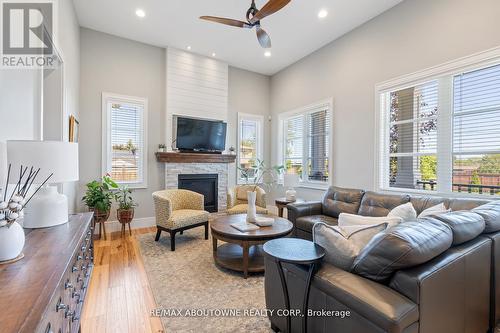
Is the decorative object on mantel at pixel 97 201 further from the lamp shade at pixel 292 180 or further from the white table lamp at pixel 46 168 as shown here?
the lamp shade at pixel 292 180

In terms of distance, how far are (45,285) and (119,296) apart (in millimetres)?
1758

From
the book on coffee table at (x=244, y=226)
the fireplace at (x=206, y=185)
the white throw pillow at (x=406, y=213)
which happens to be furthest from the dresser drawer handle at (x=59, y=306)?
the fireplace at (x=206, y=185)

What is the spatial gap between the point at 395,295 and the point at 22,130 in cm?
286

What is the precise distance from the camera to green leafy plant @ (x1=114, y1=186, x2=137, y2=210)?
4.31m

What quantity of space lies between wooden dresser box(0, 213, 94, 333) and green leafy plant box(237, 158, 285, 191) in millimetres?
4680

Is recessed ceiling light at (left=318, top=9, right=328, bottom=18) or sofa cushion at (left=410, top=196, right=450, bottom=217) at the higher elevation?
recessed ceiling light at (left=318, top=9, right=328, bottom=18)

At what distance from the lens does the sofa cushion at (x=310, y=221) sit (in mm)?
3532

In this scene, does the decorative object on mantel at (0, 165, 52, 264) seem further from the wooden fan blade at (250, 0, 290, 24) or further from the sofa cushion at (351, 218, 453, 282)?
the wooden fan blade at (250, 0, 290, 24)

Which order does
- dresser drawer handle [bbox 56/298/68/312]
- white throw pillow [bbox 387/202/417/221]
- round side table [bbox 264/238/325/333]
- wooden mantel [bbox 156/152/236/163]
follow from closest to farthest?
dresser drawer handle [bbox 56/298/68/312] < round side table [bbox 264/238/325/333] < white throw pillow [bbox 387/202/417/221] < wooden mantel [bbox 156/152/236/163]

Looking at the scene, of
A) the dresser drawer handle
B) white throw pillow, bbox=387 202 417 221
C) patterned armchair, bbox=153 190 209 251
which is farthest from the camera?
patterned armchair, bbox=153 190 209 251

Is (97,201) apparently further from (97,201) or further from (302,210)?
(302,210)

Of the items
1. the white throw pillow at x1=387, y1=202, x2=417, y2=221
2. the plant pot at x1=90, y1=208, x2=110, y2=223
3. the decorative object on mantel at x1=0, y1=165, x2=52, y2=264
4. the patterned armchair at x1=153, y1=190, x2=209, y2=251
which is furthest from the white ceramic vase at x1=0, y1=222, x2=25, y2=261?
the plant pot at x1=90, y1=208, x2=110, y2=223

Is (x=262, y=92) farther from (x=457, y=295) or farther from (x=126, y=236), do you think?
(x=457, y=295)

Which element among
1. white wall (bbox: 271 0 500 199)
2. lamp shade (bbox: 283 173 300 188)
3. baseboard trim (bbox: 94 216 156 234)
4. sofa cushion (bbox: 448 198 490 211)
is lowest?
baseboard trim (bbox: 94 216 156 234)
